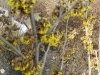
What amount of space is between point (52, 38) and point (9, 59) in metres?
2.68

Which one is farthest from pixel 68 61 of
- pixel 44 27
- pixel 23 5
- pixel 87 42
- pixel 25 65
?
pixel 23 5

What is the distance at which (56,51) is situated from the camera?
4.77 metres

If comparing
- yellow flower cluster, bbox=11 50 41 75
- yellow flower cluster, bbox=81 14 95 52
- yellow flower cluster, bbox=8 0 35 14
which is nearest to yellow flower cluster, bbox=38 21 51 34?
yellow flower cluster, bbox=8 0 35 14

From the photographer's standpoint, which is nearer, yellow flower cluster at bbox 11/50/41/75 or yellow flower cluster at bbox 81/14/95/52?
yellow flower cluster at bbox 11/50/41/75

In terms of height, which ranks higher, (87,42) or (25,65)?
(87,42)

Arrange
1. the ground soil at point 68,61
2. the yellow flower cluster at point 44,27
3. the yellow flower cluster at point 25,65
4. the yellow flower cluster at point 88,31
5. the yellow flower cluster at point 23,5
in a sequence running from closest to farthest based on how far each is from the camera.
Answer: the yellow flower cluster at point 23,5 → the yellow flower cluster at point 44,27 → the yellow flower cluster at point 25,65 → the yellow flower cluster at point 88,31 → the ground soil at point 68,61

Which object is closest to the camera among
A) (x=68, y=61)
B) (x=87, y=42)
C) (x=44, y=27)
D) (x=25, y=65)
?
(x=44, y=27)

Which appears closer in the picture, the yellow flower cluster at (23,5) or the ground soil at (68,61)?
the yellow flower cluster at (23,5)

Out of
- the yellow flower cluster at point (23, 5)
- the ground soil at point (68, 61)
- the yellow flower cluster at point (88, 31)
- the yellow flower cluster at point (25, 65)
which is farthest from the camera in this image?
the ground soil at point (68, 61)

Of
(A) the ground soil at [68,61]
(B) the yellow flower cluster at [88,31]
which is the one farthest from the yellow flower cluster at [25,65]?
(A) the ground soil at [68,61]

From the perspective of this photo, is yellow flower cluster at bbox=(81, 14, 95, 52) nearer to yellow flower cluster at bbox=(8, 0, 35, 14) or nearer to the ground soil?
yellow flower cluster at bbox=(8, 0, 35, 14)

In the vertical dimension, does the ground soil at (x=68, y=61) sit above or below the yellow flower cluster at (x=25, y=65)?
above

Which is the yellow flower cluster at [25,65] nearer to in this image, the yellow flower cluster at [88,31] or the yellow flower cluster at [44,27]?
the yellow flower cluster at [44,27]

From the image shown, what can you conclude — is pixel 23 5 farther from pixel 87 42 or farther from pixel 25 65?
pixel 87 42
